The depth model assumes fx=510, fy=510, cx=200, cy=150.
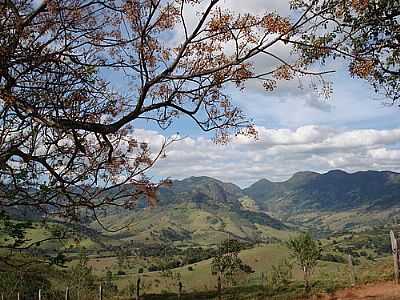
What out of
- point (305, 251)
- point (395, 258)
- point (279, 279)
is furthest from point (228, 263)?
point (395, 258)

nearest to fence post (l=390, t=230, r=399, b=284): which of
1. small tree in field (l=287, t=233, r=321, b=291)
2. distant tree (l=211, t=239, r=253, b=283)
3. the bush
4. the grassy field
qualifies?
the bush

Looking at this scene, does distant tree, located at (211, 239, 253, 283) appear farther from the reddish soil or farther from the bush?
the reddish soil

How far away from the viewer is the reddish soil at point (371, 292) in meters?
18.1

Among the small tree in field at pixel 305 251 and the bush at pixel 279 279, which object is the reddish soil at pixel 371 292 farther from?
the small tree in field at pixel 305 251

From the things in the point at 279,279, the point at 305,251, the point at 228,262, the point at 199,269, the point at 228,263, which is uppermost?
the point at 305,251

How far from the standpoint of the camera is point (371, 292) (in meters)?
19.5

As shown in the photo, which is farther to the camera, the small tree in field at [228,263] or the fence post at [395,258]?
the small tree in field at [228,263]

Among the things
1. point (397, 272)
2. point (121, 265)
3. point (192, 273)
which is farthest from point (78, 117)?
point (121, 265)

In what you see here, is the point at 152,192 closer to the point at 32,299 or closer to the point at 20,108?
the point at 20,108

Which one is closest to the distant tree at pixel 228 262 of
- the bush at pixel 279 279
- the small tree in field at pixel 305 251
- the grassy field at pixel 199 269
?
the bush at pixel 279 279

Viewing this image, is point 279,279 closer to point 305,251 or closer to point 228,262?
point 305,251

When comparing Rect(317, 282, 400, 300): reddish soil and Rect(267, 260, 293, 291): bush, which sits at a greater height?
Rect(317, 282, 400, 300): reddish soil

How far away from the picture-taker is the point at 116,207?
6.31 meters

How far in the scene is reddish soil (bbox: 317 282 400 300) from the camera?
59.3 ft
